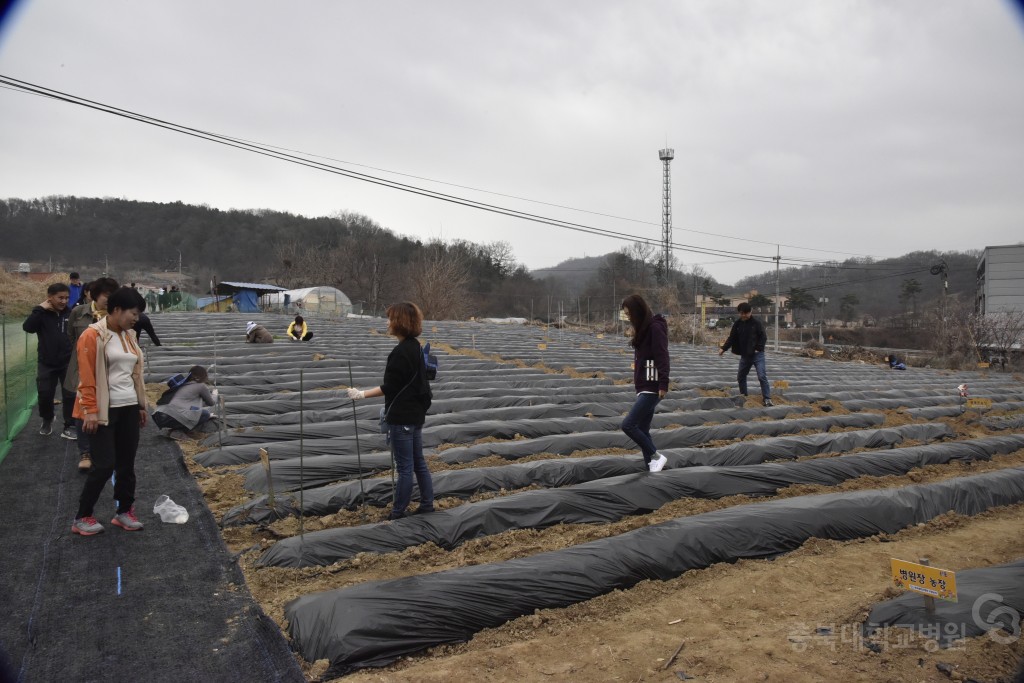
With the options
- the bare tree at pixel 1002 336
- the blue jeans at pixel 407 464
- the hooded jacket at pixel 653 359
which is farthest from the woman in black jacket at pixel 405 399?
the bare tree at pixel 1002 336

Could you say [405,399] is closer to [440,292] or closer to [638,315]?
[638,315]

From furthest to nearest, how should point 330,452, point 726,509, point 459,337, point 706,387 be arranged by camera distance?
point 459,337, point 706,387, point 330,452, point 726,509

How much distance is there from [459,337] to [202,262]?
131ft

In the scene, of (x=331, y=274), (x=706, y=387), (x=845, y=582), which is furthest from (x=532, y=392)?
(x=331, y=274)

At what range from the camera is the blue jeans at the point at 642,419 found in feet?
16.3

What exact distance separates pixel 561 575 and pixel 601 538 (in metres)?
Result: 0.69

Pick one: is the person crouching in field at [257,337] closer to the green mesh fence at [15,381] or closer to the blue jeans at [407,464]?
the green mesh fence at [15,381]

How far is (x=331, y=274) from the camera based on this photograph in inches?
1991

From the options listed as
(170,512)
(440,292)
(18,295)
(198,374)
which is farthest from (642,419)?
(440,292)

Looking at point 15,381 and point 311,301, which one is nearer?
point 15,381

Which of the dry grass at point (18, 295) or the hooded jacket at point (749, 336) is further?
the dry grass at point (18, 295)

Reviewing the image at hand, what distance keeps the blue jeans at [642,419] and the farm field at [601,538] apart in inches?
12.8

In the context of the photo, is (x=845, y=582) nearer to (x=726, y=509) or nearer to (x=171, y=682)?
(x=726, y=509)

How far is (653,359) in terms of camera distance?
193 inches
